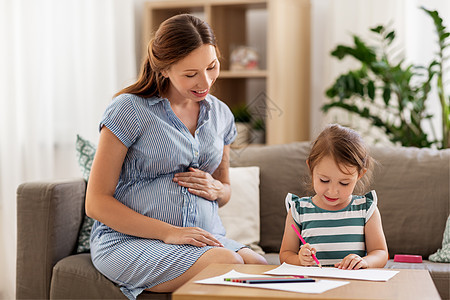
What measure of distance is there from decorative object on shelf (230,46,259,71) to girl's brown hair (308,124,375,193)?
5.74 feet

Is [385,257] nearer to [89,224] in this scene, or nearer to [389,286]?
[389,286]

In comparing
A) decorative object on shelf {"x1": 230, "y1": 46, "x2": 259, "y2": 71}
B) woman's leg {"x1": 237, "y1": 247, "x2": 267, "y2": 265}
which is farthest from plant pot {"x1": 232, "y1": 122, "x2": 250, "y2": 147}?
woman's leg {"x1": 237, "y1": 247, "x2": 267, "y2": 265}

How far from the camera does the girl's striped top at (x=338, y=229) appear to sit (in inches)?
65.4

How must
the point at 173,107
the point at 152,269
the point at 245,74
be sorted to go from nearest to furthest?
1. the point at 152,269
2. the point at 173,107
3. the point at 245,74

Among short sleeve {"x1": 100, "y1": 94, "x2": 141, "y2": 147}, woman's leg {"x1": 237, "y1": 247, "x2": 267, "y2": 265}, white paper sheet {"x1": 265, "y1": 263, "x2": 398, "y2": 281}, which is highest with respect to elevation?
short sleeve {"x1": 100, "y1": 94, "x2": 141, "y2": 147}

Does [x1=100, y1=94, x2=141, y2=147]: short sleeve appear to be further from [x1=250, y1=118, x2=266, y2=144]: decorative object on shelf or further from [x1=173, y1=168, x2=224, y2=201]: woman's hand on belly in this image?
[x1=250, y1=118, x2=266, y2=144]: decorative object on shelf

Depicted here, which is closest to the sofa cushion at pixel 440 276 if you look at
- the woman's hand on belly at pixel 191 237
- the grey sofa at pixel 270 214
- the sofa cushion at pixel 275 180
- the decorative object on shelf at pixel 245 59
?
the grey sofa at pixel 270 214

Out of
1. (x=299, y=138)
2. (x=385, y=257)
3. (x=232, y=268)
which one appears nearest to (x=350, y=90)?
(x=299, y=138)

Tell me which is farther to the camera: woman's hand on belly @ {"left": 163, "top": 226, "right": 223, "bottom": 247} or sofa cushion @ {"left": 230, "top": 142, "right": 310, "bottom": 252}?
sofa cushion @ {"left": 230, "top": 142, "right": 310, "bottom": 252}

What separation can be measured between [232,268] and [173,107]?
669mm

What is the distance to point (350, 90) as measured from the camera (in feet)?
9.32

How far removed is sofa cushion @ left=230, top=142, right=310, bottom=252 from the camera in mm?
2342

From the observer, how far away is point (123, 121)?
1.82 meters

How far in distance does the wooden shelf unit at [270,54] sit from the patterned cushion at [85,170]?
1106 millimetres
